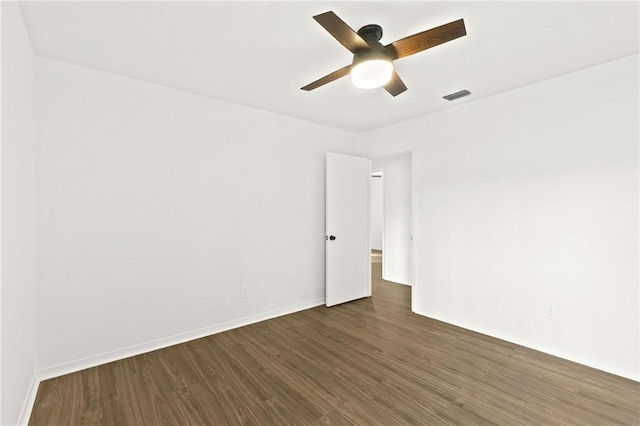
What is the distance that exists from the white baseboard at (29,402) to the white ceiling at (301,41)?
8.34 ft

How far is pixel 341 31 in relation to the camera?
5.43 ft

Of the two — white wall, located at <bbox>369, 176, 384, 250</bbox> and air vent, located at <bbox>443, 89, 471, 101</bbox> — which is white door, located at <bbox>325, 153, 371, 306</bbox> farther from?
white wall, located at <bbox>369, 176, 384, 250</bbox>

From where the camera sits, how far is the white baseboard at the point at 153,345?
2.43 meters

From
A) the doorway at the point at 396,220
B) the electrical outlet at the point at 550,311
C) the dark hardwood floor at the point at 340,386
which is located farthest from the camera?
the doorway at the point at 396,220

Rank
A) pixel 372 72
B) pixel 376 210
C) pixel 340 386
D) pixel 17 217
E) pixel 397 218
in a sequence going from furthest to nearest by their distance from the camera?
pixel 376 210, pixel 397 218, pixel 340 386, pixel 372 72, pixel 17 217

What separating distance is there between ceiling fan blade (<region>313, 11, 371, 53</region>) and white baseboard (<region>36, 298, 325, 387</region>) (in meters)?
3.06

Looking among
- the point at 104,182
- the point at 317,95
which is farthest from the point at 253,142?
the point at 104,182

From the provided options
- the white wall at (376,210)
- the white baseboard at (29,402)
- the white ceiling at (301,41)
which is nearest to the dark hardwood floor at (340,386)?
the white baseboard at (29,402)

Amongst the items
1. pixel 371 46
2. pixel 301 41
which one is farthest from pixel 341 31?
pixel 301 41

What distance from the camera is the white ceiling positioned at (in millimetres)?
1852

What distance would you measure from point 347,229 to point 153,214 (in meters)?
2.55

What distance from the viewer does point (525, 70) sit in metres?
2.67

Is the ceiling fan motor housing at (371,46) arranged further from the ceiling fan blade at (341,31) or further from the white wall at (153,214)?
the white wall at (153,214)

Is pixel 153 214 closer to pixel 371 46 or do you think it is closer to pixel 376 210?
pixel 371 46
